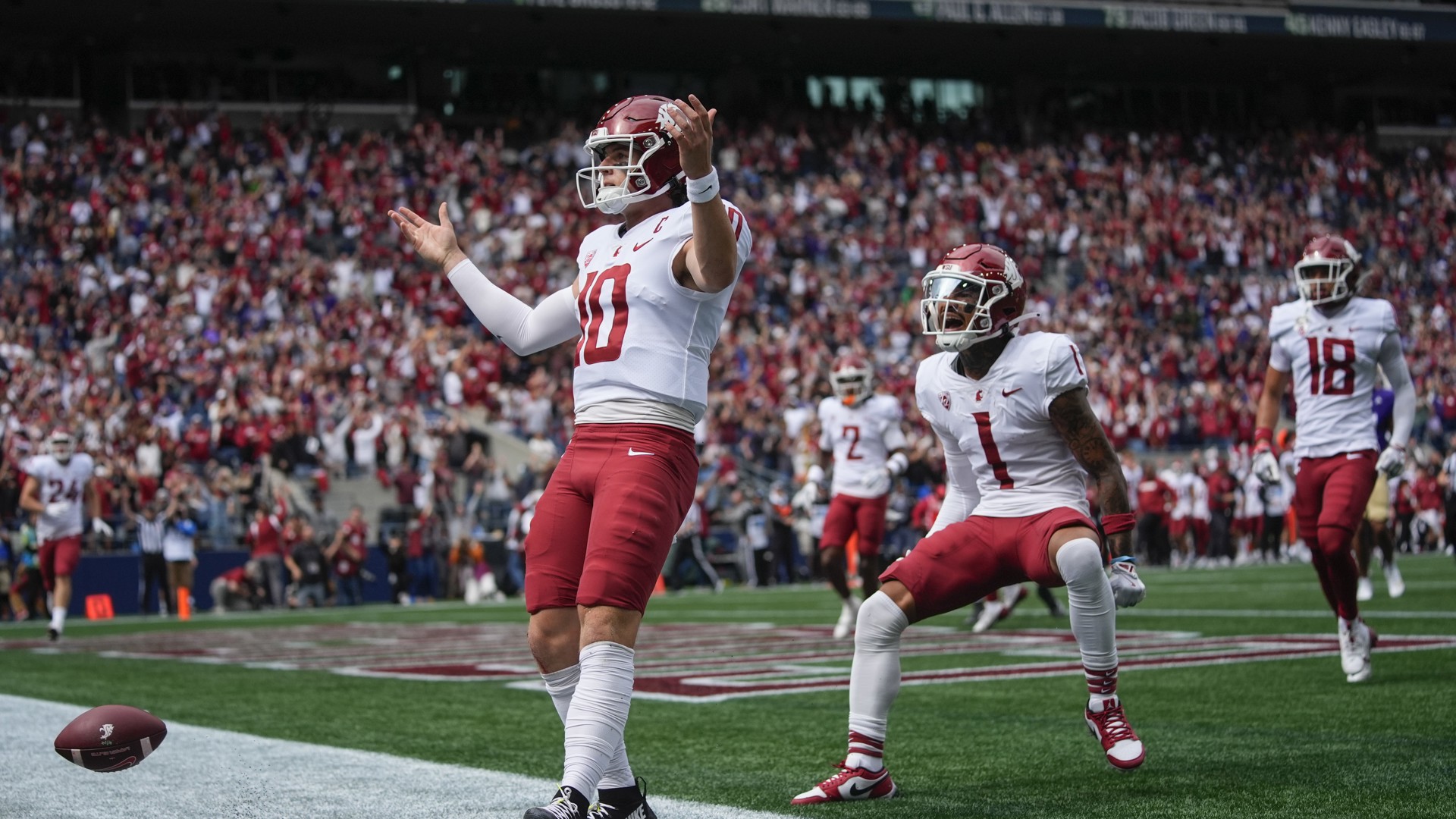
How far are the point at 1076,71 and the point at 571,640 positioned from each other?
35893 mm

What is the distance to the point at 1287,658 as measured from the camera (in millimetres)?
8523

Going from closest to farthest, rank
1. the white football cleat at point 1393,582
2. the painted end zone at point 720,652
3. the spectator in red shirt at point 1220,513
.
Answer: the painted end zone at point 720,652 < the white football cleat at point 1393,582 < the spectator in red shirt at point 1220,513

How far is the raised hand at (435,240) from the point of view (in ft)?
14.9

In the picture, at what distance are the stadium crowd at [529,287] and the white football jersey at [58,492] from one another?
4.72 m

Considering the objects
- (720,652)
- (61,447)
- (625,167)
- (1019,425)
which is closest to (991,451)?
(1019,425)

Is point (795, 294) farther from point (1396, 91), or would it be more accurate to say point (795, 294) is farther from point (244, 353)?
point (1396, 91)

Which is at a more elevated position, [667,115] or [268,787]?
[667,115]

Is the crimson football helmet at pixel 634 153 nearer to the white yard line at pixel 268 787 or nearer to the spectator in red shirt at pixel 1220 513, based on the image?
the white yard line at pixel 268 787

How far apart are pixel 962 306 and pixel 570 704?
75.9 inches

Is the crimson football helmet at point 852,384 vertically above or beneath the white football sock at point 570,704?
above

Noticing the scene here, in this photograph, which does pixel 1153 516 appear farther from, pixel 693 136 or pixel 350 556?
pixel 693 136

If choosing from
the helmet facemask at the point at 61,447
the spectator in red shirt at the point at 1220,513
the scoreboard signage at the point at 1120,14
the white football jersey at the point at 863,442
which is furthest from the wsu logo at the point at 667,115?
the scoreboard signage at the point at 1120,14

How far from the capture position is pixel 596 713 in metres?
3.88

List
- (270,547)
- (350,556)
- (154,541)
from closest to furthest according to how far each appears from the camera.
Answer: (154,541) < (270,547) < (350,556)
